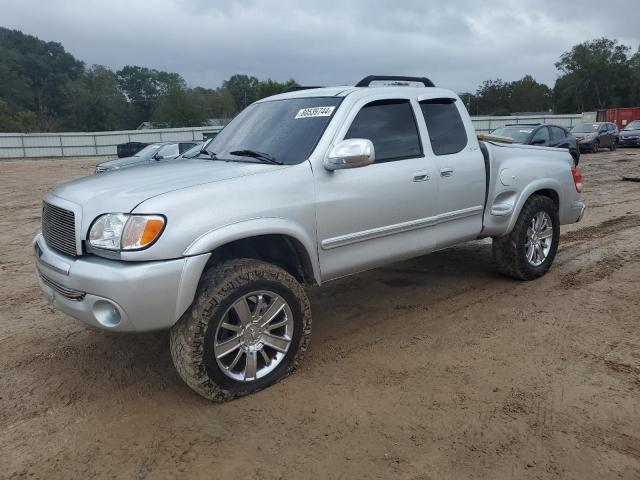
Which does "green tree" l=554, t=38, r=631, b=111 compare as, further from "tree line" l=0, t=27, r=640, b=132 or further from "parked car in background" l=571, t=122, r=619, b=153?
"parked car in background" l=571, t=122, r=619, b=153

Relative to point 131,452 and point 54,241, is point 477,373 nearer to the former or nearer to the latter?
point 131,452

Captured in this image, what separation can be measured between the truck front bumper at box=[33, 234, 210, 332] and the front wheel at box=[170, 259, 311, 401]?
15 centimetres

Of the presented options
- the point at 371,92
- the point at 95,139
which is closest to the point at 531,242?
the point at 371,92

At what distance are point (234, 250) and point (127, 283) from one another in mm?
830

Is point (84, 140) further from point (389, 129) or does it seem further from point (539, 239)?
point (389, 129)

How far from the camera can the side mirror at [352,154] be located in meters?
3.49

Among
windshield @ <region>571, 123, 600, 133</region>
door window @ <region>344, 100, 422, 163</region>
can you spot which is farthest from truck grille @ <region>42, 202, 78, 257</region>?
windshield @ <region>571, 123, 600, 133</region>

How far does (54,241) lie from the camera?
11.2 ft

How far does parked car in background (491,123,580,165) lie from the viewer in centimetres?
1505

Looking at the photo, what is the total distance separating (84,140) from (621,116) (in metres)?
39.8

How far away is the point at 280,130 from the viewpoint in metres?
4.04

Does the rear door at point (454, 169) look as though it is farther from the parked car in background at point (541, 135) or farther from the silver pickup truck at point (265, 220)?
the parked car in background at point (541, 135)

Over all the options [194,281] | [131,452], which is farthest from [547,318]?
[131,452]

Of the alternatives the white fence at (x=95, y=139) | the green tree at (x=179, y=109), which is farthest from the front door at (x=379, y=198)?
the green tree at (x=179, y=109)
